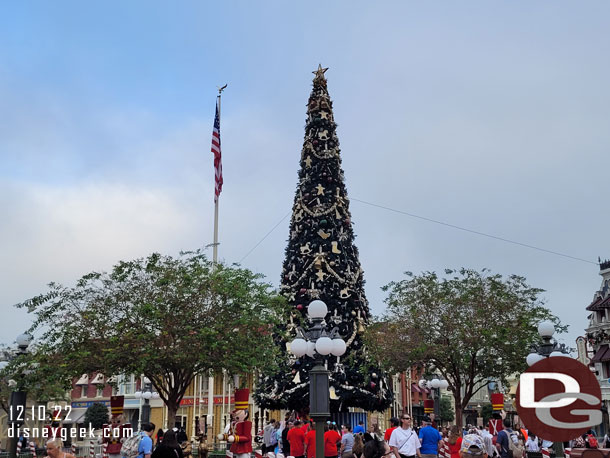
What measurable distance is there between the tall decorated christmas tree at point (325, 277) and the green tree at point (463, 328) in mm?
1849

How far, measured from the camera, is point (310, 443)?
14.0 m

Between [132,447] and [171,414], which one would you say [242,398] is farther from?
[171,414]

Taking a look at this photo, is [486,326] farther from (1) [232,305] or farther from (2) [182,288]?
(2) [182,288]

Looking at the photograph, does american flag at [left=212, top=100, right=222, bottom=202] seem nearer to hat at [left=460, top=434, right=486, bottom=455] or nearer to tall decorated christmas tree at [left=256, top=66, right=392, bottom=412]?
tall decorated christmas tree at [left=256, top=66, right=392, bottom=412]

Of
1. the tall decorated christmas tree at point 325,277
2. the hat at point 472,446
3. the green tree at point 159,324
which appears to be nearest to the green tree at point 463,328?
the tall decorated christmas tree at point 325,277

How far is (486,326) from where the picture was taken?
2697 centimetres

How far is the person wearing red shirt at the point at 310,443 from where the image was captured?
1376 cm

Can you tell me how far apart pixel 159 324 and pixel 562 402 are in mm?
18268

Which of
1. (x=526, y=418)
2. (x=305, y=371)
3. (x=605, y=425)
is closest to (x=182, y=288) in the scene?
(x=305, y=371)

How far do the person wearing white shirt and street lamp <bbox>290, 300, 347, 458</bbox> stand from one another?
6.68ft

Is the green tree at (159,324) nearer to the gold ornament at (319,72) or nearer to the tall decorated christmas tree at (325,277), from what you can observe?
the tall decorated christmas tree at (325,277)

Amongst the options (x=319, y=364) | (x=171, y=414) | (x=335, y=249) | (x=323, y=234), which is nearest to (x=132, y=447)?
(x=319, y=364)

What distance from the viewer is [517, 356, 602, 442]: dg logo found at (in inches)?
169

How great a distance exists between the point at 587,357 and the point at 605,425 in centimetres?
719
